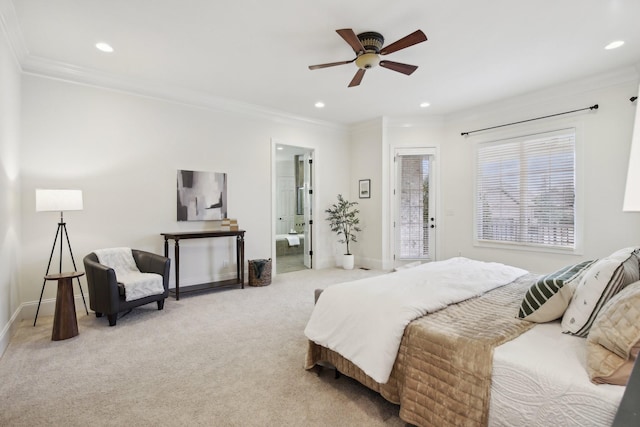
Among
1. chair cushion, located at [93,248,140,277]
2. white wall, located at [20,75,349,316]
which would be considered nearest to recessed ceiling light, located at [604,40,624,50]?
white wall, located at [20,75,349,316]

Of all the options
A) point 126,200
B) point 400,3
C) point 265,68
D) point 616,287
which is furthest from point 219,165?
point 616,287

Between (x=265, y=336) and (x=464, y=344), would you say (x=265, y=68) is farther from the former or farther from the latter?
(x=464, y=344)

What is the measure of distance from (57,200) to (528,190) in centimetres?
597

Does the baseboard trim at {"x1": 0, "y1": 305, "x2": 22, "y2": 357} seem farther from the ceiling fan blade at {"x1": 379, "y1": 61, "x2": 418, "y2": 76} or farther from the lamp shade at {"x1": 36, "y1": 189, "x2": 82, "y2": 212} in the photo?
the ceiling fan blade at {"x1": 379, "y1": 61, "x2": 418, "y2": 76}

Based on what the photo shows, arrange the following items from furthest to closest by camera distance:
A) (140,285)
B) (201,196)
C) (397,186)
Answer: (397,186), (201,196), (140,285)

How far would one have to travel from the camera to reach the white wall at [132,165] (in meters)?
3.57

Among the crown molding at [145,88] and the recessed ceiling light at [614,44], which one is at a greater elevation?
the recessed ceiling light at [614,44]

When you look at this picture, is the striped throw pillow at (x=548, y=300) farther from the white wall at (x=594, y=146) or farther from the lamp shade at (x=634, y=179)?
the white wall at (x=594, y=146)

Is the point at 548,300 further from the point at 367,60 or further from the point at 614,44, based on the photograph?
the point at 614,44

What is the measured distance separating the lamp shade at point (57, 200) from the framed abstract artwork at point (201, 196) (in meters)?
1.41

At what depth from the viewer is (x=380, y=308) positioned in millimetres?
1886

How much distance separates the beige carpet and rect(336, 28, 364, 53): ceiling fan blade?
2.73 m

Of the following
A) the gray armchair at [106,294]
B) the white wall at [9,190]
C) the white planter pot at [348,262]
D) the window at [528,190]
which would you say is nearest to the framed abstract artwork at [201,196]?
the gray armchair at [106,294]

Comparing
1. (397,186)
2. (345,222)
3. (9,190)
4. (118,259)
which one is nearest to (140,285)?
(118,259)
